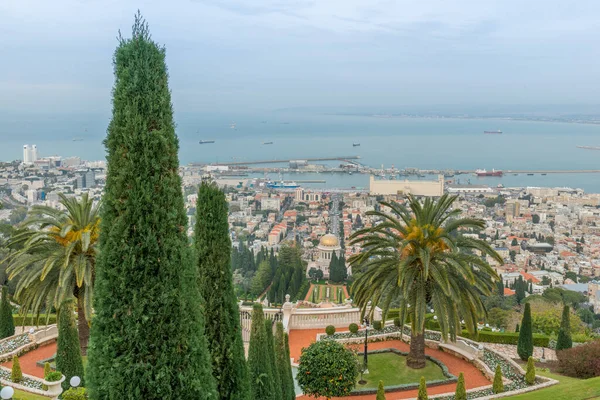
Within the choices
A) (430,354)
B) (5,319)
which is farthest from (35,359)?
(430,354)

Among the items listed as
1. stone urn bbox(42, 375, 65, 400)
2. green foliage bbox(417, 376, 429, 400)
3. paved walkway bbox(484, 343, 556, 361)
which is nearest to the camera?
stone urn bbox(42, 375, 65, 400)

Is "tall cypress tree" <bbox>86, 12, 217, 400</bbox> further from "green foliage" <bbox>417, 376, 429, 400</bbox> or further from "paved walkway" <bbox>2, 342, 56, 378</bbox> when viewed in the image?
"paved walkway" <bbox>2, 342, 56, 378</bbox>

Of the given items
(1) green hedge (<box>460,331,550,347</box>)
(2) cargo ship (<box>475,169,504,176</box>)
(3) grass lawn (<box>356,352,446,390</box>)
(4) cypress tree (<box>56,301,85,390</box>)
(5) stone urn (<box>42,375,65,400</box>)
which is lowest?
(1) green hedge (<box>460,331,550,347</box>)

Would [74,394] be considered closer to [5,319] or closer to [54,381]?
[54,381]

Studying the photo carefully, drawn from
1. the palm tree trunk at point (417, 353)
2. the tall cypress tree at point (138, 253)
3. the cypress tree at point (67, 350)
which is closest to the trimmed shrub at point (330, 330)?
the palm tree trunk at point (417, 353)

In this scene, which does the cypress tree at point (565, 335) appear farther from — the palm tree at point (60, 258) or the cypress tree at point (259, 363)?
the palm tree at point (60, 258)

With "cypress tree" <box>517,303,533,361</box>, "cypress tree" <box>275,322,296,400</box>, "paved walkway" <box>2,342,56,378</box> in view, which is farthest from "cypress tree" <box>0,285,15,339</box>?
"cypress tree" <box>517,303,533,361</box>

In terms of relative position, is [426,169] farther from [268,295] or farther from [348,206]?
[268,295]
